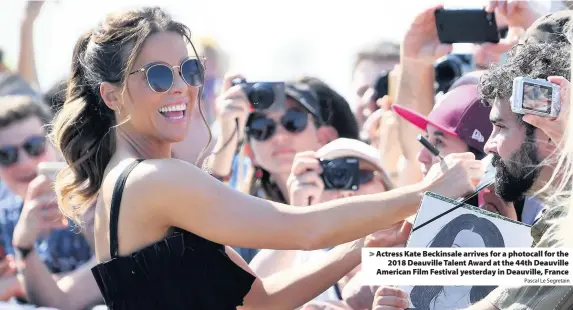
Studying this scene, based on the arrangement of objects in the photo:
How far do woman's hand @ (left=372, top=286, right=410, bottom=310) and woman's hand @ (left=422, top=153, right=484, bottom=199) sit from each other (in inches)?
11.8

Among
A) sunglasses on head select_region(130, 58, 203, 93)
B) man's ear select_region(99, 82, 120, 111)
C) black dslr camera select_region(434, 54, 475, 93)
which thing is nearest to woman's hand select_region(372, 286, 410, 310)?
sunglasses on head select_region(130, 58, 203, 93)

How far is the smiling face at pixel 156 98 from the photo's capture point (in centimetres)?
323

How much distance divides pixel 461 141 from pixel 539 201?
2.49 ft

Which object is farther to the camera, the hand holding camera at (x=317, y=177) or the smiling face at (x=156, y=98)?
the hand holding camera at (x=317, y=177)

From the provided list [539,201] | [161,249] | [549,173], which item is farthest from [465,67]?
[161,249]

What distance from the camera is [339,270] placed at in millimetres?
3453

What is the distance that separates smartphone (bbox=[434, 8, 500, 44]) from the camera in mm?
4461

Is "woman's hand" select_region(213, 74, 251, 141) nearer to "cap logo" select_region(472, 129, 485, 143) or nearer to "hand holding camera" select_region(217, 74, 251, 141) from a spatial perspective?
"hand holding camera" select_region(217, 74, 251, 141)

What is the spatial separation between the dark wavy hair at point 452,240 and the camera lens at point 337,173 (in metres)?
1.31

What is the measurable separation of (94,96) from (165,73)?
297 millimetres

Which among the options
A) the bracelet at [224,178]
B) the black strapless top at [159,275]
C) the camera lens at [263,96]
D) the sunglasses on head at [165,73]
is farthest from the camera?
the bracelet at [224,178]

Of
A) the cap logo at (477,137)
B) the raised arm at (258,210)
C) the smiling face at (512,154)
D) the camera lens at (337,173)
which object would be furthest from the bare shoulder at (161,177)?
the cap logo at (477,137)

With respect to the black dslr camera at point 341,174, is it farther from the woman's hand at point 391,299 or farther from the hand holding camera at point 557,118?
the hand holding camera at point 557,118

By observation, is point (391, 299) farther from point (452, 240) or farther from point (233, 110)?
point (233, 110)
